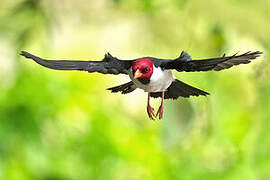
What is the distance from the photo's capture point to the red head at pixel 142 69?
0.47m

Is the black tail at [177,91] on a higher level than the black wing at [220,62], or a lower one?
lower

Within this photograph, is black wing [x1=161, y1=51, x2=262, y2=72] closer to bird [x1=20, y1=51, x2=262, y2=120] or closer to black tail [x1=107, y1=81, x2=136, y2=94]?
bird [x1=20, y1=51, x2=262, y2=120]

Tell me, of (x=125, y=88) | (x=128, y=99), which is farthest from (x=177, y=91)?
(x=128, y=99)

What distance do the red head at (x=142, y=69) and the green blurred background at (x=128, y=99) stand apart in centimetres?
10

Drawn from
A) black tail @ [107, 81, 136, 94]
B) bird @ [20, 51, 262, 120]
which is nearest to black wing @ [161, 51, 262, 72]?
bird @ [20, 51, 262, 120]

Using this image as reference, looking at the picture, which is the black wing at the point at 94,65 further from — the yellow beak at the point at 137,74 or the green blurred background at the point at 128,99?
the green blurred background at the point at 128,99

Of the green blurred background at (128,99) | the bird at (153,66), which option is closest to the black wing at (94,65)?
the bird at (153,66)

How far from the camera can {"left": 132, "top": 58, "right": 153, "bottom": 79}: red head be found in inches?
18.4

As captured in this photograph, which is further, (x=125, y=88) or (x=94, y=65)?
(x=125, y=88)

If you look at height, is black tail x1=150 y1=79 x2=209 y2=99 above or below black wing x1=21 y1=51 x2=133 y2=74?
below

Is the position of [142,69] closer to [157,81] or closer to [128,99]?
[157,81]

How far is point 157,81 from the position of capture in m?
0.48

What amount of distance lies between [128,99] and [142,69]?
39.5 inches

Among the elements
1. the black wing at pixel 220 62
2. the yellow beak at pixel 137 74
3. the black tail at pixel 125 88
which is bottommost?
the black tail at pixel 125 88
